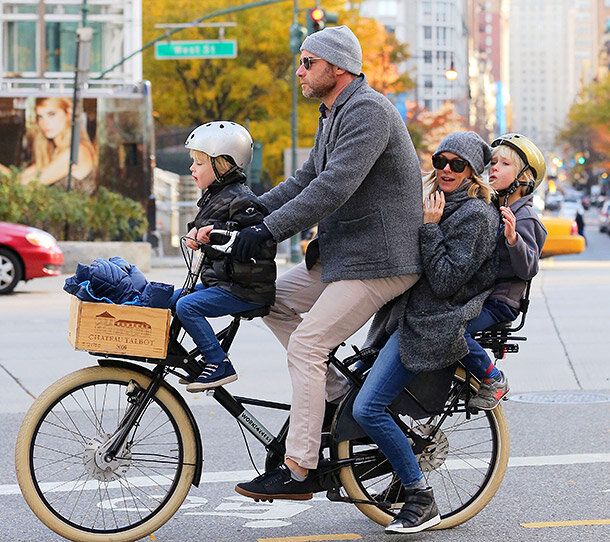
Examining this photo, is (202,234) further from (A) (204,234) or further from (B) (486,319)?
(B) (486,319)

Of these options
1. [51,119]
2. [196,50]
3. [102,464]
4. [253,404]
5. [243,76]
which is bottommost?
[102,464]

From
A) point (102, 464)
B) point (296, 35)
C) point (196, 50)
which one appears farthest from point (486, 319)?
point (196, 50)

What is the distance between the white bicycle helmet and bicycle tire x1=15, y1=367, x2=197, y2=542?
37.2 inches

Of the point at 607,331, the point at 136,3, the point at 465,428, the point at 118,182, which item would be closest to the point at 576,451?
the point at 465,428

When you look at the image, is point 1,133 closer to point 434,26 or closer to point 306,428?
point 306,428

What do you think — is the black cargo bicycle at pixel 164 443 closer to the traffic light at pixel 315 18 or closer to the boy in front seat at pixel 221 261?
the boy in front seat at pixel 221 261

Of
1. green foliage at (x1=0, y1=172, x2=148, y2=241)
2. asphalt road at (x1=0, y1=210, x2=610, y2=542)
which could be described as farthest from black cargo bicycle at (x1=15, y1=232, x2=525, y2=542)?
green foliage at (x1=0, y1=172, x2=148, y2=241)

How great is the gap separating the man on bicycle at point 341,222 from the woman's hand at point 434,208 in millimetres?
38

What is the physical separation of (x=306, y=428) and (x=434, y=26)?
460 feet

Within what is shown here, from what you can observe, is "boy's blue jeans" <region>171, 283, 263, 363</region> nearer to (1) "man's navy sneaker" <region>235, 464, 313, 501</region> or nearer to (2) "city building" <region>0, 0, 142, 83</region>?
(1) "man's navy sneaker" <region>235, 464, 313, 501</region>

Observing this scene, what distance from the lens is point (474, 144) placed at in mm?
4734

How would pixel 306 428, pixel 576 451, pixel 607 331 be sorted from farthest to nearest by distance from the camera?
1. pixel 607 331
2. pixel 576 451
3. pixel 306 428

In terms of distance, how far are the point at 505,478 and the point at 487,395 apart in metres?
1.20

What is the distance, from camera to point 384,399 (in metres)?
4.73
